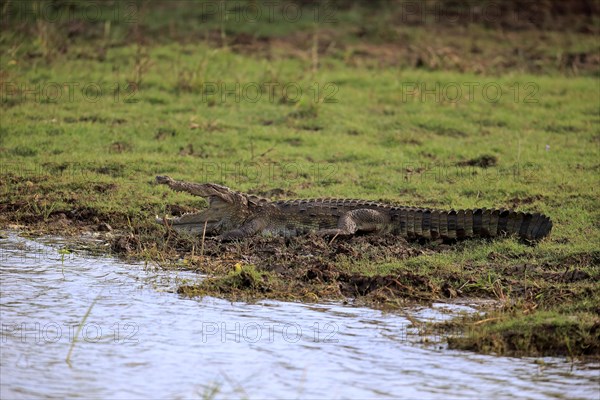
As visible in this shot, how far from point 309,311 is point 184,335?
88 cm

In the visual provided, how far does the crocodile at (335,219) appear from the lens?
24.6ft

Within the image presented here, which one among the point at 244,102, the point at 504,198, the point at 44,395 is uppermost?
the point at 244,102

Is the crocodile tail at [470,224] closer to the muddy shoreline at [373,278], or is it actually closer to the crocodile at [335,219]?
the crocodile at [335,219]

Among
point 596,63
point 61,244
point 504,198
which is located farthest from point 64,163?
point 596,63

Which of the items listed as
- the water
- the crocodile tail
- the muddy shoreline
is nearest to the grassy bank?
the muddy shoreline

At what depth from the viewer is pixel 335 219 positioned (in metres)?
7.95

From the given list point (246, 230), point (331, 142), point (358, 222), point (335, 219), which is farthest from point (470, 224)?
point (331, 142)

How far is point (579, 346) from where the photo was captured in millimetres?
5227

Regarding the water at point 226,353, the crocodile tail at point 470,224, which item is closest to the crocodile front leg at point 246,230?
the crocodile tail at point 470,224

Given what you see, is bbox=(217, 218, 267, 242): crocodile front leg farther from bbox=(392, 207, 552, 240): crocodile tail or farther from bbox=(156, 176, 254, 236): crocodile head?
bbox=(392, 207, 552, 240): crocodile tail

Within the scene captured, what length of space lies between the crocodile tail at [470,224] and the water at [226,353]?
1.55 metres

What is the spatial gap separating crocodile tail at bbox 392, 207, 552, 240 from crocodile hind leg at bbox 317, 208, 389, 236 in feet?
0.55

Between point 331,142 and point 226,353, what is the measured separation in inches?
227

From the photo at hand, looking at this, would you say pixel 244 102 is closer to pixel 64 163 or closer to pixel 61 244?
pixel 64 163
